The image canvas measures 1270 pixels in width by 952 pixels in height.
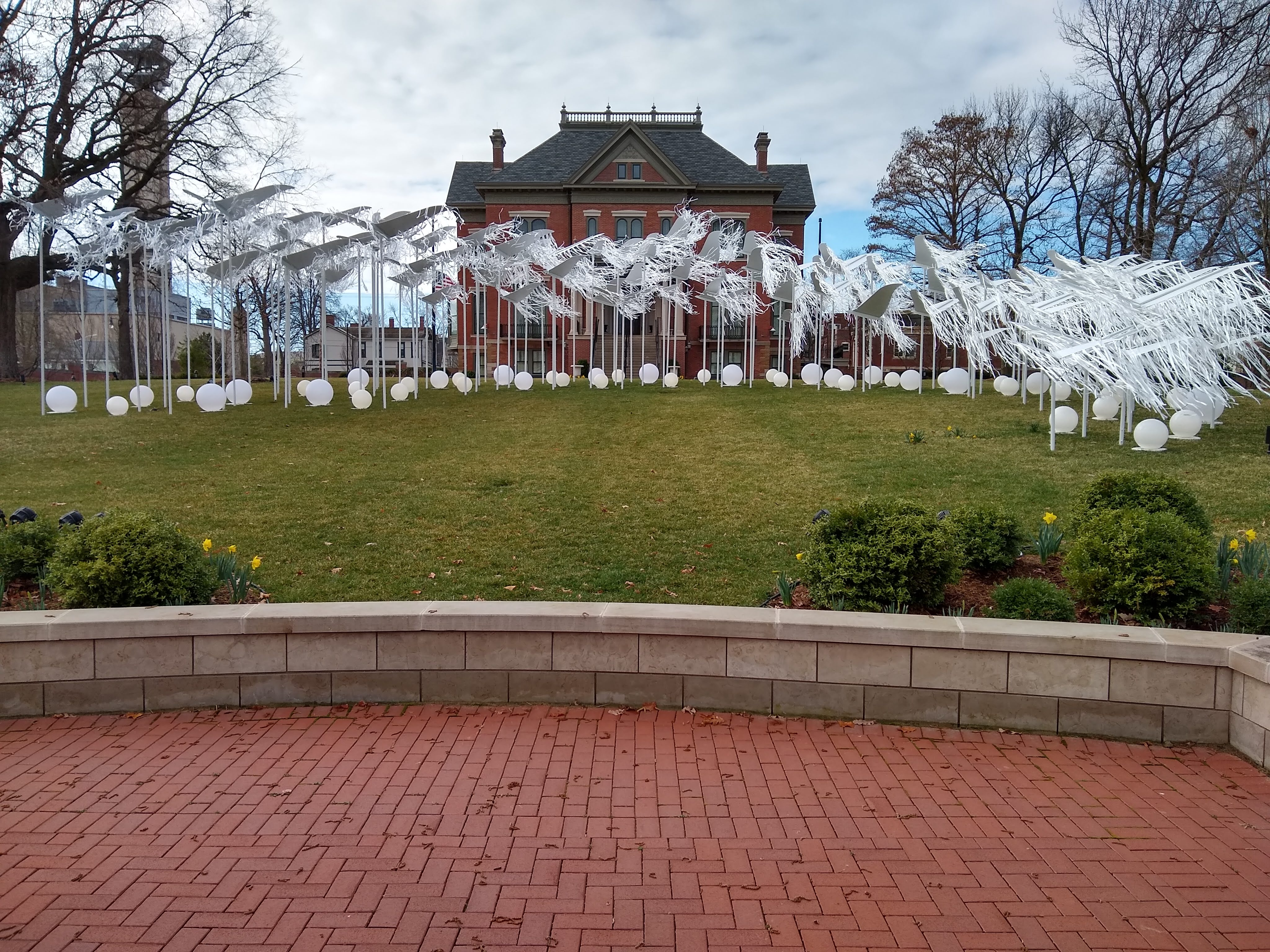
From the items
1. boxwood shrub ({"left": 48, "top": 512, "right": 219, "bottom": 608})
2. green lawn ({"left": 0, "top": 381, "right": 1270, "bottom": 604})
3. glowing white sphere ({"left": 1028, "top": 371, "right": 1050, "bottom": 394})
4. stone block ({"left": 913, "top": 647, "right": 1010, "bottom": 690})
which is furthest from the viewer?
glowing white sphere ({"left": 1028, "top": 371, "right": 1050, "bottom": 394})

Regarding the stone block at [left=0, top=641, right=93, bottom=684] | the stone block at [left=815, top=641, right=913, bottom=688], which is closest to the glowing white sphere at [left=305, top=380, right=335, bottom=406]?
the stone block at [left=0, top=641, right=93, bottom=684]

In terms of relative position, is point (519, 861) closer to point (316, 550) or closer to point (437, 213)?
point (316, 550)

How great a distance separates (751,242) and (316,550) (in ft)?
75.6

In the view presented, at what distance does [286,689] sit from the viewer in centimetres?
543

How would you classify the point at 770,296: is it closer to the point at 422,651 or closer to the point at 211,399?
the point at 211,399

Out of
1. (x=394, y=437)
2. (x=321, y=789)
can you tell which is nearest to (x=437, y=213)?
(x=394, y=437)

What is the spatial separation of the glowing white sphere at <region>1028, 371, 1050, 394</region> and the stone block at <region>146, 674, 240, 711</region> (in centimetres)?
1869

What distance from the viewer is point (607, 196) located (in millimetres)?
52156

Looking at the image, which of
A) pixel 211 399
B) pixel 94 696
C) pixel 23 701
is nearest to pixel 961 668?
pixel 94 696

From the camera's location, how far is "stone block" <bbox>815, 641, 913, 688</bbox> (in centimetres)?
522

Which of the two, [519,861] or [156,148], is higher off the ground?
[156,148]

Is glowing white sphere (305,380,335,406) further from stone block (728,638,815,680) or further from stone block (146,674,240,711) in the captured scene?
stone block (728,638,815,680)

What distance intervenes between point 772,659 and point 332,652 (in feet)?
8.89

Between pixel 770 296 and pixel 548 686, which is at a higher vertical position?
pixel 770 296
